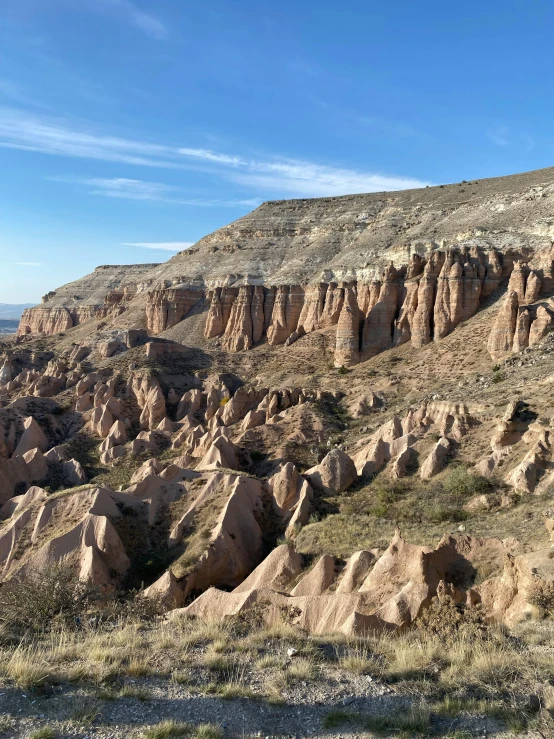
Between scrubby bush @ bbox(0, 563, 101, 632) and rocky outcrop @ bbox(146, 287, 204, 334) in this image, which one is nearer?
scrubby bush @ bbox(0, 563, 101, 632)

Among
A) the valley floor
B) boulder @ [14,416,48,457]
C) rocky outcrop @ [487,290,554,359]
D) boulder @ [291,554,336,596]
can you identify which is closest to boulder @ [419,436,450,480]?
boulder @ [291,554,336,596]

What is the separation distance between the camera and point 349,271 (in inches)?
2491

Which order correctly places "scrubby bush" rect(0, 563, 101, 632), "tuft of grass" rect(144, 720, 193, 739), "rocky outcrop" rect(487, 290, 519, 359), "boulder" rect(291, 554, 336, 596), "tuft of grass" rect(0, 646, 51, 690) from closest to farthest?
"tuft of grass" rect(144, 720, 193, 739) < "tuft of grass" rect(0, 646, 51, 690) < "scrubby bush" rect(0, 563, 101, 632) < "boulder" rect(291, 554, 336, 596) < "rocky outcrop" rect(487, 290, 519, 359)

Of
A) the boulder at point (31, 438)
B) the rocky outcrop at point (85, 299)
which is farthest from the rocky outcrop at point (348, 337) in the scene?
the rocky outcrop at point (85, 299)

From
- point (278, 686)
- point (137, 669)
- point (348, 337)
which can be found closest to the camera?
point (278, 686)

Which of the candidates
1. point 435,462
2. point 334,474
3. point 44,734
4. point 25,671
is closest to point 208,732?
point 44,734

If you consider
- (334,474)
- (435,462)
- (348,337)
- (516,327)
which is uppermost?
(516,327)

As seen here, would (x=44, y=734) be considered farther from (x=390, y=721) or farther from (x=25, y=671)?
(x=390, y=721)

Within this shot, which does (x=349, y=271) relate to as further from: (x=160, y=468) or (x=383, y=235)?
(x=160, y=468)

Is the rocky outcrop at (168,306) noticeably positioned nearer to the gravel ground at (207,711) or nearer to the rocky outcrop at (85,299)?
the rocky outcrop at (85,299)

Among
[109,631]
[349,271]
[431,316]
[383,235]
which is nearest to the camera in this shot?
[109,631]

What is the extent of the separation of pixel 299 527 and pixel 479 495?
7356 millimetres

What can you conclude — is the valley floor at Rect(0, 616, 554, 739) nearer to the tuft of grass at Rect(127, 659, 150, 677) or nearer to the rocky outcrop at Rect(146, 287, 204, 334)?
the tuft of grass at Rect(127, 659, 150, 677)

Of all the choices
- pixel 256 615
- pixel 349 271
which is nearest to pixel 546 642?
pixel 256 615
